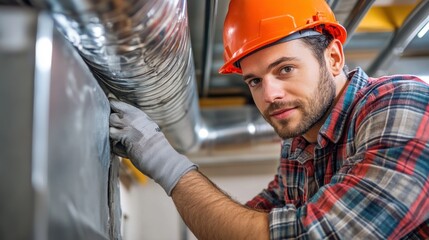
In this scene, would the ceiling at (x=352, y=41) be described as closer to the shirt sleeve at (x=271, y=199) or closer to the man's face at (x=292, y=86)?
the man's face at (x=292, y=86)

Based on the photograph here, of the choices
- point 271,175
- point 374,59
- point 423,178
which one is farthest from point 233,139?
point 423,178

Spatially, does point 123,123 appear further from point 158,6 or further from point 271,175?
point 271,175

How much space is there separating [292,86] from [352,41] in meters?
1.08

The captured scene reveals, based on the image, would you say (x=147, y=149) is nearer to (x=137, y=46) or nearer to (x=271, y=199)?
(x=137, y=46)

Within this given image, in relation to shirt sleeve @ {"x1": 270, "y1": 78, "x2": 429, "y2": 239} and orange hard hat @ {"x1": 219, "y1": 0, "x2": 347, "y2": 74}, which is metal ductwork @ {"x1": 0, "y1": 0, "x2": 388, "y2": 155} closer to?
orange hard hat @ {"x1": 219, "y1": 0, "x2": 347, "y2": 74}

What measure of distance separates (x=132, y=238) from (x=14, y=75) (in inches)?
87.4

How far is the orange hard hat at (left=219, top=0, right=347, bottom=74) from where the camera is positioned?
1206 millimetres

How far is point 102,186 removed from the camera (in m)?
0.92

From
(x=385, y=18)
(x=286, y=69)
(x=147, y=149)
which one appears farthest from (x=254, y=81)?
(x=385, y=18)

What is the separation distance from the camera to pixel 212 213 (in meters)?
1.00

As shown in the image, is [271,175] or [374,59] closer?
[374,59]

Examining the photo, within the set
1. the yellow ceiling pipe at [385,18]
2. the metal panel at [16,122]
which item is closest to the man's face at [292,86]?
the metal panel at [16,122]

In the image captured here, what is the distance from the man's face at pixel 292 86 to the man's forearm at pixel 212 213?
28 cm

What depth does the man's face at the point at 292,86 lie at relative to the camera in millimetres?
1199
